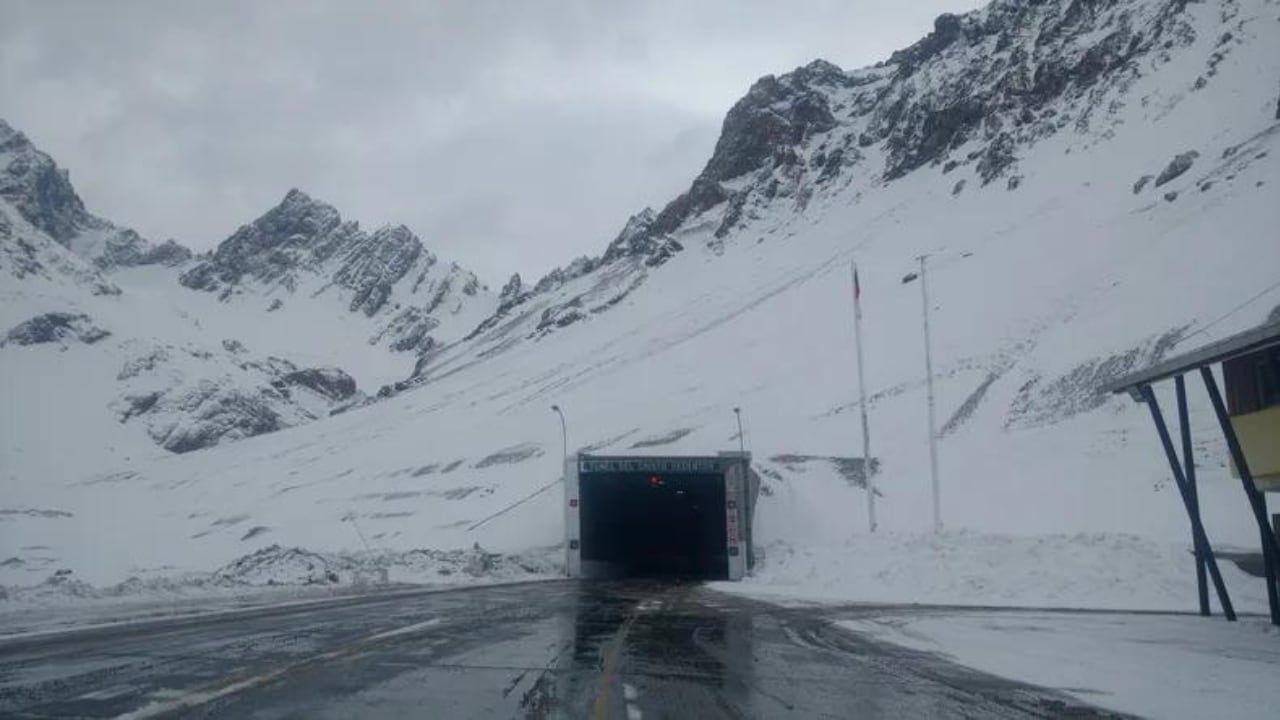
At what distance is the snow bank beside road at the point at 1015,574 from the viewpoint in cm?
1956

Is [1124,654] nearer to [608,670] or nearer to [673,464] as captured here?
[608,670]

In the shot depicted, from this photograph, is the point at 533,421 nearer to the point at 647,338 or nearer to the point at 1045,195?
the point at 647,338

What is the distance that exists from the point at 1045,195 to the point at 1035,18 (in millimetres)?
52482

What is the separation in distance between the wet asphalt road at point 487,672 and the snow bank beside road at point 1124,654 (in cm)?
62

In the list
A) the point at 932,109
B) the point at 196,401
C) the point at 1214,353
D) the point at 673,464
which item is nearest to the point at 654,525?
the point at 673,464

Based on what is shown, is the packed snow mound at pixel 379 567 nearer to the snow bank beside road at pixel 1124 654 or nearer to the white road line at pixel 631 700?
the snow bank beside road at pixel 1124 654

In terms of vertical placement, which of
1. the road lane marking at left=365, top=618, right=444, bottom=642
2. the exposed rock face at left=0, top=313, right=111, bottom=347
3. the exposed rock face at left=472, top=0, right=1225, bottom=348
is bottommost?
the road lane marking at left=365, top=618, right=444, bottom=642

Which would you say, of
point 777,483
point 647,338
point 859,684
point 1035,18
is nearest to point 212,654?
point 859,684

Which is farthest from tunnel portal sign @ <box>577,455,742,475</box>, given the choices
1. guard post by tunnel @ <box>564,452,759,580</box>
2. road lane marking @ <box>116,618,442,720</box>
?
road lane marking @ <box>116,618,442,720</box>

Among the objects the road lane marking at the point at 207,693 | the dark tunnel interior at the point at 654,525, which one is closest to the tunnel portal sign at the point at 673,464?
the dark tunnel interior at the point at 654,525

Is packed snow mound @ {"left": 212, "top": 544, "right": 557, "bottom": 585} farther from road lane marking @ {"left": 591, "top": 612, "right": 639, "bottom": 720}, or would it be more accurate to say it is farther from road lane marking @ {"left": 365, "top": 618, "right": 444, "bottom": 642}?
road lane marking @ {"left": 591, "top": 612, "right": 639, "bottom": 720}

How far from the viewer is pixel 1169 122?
7875cm

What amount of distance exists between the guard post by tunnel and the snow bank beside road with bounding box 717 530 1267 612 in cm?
335

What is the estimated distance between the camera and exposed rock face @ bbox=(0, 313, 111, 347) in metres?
180
